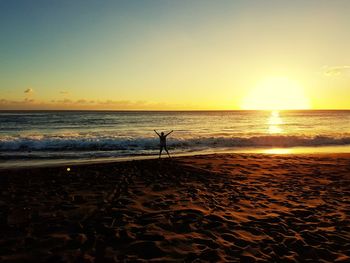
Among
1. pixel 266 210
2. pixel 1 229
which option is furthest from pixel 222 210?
pixel 1 229

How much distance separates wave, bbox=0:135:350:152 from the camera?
1049 inches

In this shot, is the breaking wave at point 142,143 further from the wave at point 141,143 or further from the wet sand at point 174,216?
the wet sand at point 174,216

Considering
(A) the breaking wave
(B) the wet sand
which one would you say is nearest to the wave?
(A) the breaking wave

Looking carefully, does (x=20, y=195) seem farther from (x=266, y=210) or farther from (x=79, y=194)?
(x=266, y=210)

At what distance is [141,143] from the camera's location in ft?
95.8

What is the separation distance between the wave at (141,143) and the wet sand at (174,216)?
13.5 meters

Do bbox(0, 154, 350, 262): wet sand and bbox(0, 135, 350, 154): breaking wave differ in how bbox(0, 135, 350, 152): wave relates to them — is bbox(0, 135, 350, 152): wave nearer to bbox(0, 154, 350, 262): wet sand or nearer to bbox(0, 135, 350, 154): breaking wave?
bbox(0, 135, 350, 154): breaking wave

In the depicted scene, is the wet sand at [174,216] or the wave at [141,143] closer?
the wet sand at [174,216]

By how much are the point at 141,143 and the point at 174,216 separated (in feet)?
71.5

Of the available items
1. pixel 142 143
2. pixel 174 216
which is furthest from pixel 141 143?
pixel 174 216

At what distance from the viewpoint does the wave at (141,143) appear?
1049 inches

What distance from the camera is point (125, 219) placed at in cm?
732

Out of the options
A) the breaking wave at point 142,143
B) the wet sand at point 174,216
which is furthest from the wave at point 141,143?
the wet sand at point 174,216

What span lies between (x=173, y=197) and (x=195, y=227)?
2483 mm
